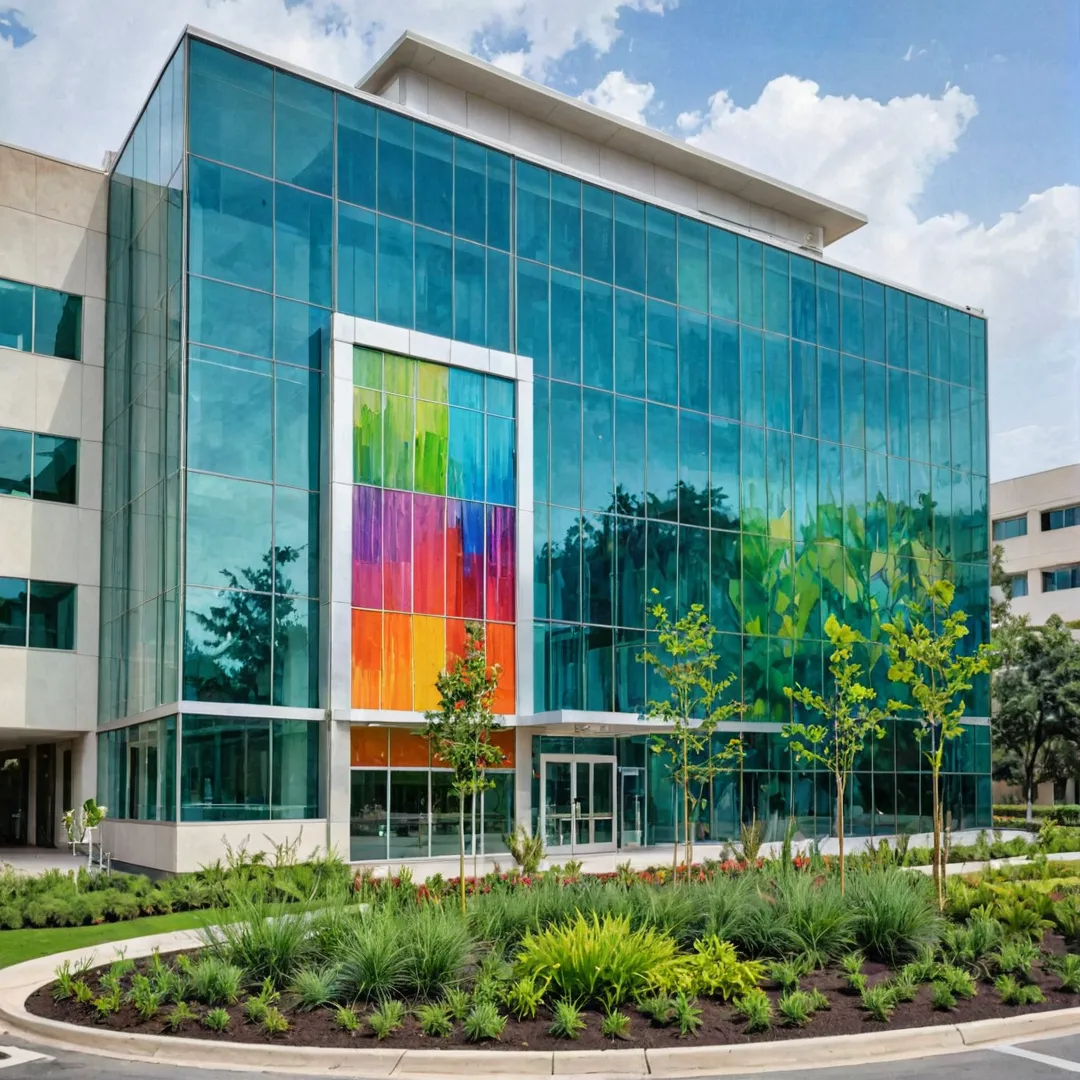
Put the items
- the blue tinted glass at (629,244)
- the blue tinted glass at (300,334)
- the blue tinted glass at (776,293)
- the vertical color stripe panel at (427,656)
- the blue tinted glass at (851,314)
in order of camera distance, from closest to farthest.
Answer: the blue tinted glass at (300,334) < the vertical color stripe panel at (427,656) < the blue tinted glass at (629,244) < the blue tinted glass at (776,293) < the blue tinted glass at (851,314)

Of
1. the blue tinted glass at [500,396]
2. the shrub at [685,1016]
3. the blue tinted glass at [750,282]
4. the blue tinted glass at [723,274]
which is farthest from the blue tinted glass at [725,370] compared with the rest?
the shrub at [685,1016]

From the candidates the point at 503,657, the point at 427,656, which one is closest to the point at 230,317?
the point at 427,656

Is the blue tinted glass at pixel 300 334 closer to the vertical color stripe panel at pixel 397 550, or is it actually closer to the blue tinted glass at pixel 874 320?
the vertical color stripe panel at pixel 397 550

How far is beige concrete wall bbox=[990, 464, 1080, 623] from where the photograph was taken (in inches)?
3150

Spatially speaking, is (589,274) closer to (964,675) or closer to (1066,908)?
(964,675)

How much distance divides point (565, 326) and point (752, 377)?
24.7ft

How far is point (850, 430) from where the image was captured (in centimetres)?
4331

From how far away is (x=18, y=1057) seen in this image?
11836mm

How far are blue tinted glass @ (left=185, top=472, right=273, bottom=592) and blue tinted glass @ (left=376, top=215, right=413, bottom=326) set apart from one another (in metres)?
5.73

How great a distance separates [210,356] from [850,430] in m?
22.5

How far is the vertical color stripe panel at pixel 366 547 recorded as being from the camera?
31062 millimetres

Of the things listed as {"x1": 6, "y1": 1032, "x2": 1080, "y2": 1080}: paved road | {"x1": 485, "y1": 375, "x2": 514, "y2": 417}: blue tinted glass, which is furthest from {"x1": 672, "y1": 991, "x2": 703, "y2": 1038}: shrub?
{"x1": 485, "y1": 375, "x2": 514, "y2": 417}: blue tinted glass

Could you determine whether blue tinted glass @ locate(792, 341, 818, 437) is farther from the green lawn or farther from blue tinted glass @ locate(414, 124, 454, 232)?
the green lawn

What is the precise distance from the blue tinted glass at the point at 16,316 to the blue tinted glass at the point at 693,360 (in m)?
18.3
